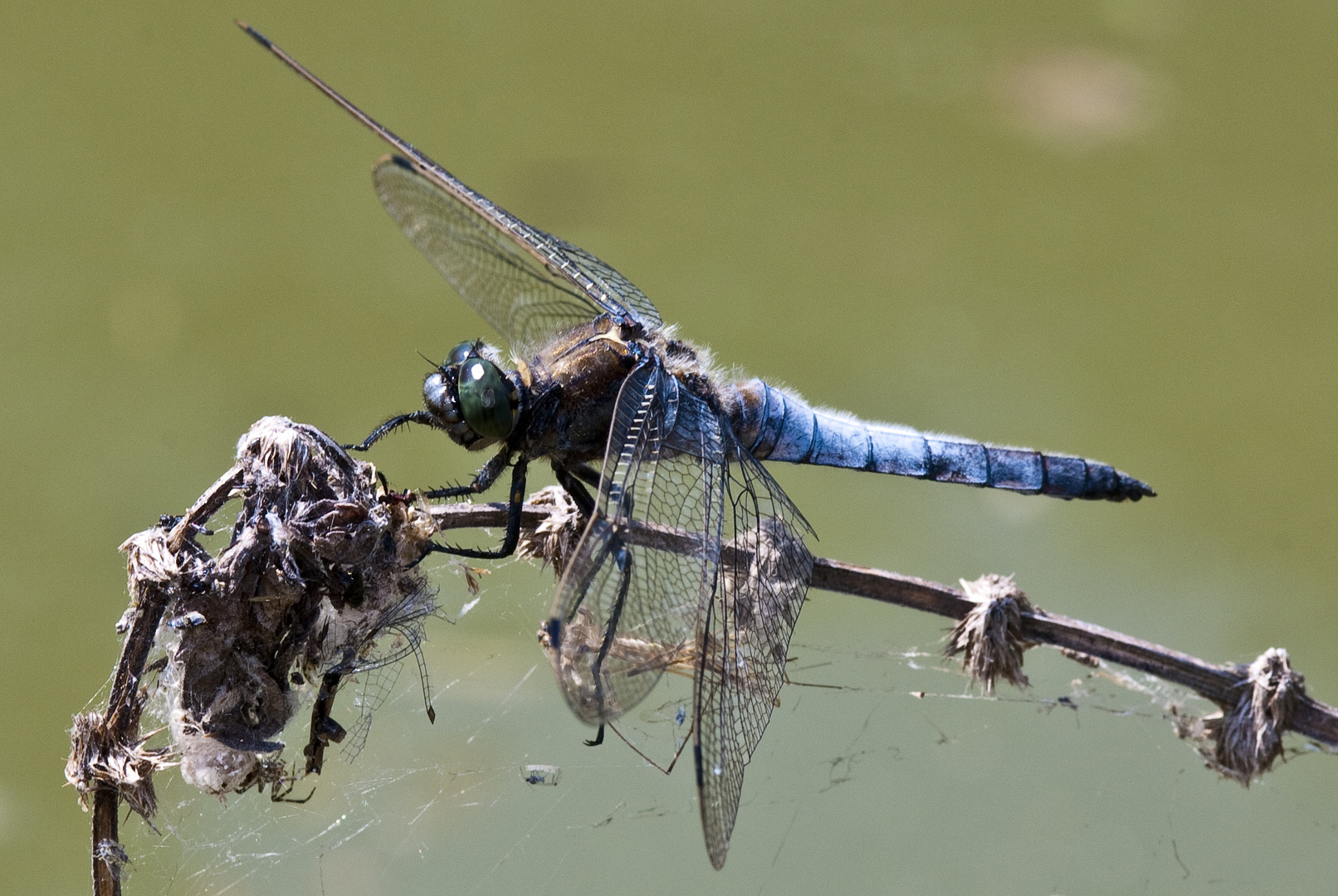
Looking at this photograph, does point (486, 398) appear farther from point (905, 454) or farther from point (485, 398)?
point (905, 454)

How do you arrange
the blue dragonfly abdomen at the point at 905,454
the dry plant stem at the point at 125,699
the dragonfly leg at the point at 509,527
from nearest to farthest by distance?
the dry plant stem at the point at 125,699
the dragonfly leg at the point at 509,527
the blue dragonfly abdomen at the point at 905,454

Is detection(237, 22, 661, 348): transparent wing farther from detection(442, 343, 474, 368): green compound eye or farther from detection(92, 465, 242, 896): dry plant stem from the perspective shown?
detection(92, 465, 242, 896): dry plant stem

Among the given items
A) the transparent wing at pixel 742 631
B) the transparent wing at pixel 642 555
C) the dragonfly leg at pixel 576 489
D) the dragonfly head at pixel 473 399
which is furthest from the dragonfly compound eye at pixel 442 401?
the transparent wing at pixel 742 631

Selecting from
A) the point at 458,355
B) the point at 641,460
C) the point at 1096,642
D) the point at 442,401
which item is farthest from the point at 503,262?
the point at 1096,642

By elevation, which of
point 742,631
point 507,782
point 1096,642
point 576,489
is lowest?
point 507,782

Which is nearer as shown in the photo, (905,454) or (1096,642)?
(1096,642)

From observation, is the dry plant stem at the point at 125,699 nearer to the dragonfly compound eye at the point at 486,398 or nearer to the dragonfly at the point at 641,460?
the dragonfly at the point at 641,460

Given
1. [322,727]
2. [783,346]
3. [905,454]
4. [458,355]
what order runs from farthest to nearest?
1. [783,346]
2. [905,454]
3. [458,355]
4. [322,727]
